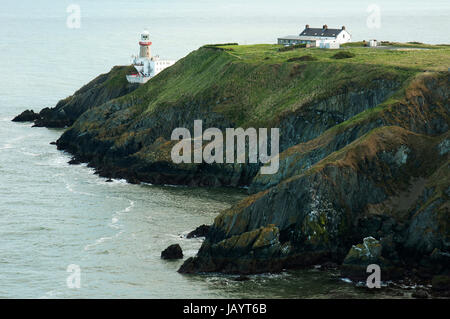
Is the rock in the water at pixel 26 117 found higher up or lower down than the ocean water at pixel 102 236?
higher up

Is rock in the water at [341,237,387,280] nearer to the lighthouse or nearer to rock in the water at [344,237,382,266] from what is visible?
rock in the water at [344,237,382,266]

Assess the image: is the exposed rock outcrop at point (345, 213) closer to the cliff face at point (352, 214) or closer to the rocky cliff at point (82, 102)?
the cliff face at point (352, 214)

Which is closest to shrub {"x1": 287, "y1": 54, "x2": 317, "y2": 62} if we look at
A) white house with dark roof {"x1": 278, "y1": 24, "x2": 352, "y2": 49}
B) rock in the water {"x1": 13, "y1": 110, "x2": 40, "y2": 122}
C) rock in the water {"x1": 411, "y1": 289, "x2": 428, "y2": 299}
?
white house with dark roof {"x1": 278, "y1": 24, "x2": 352, "y2": 49}

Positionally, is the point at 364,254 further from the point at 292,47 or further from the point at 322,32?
the point at 322,32

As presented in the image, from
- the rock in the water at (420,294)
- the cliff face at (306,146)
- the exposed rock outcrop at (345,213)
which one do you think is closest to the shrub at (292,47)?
the cliff face at (306,146)

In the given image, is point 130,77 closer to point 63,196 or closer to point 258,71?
point 258,71

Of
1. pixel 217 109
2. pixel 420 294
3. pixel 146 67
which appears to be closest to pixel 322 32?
pixel 146 67

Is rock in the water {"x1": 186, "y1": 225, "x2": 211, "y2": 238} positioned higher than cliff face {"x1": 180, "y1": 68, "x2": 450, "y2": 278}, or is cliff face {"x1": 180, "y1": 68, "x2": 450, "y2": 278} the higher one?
cliff face {"x1": 180, "y1": 68, "x2": 450, "y2": 278}
